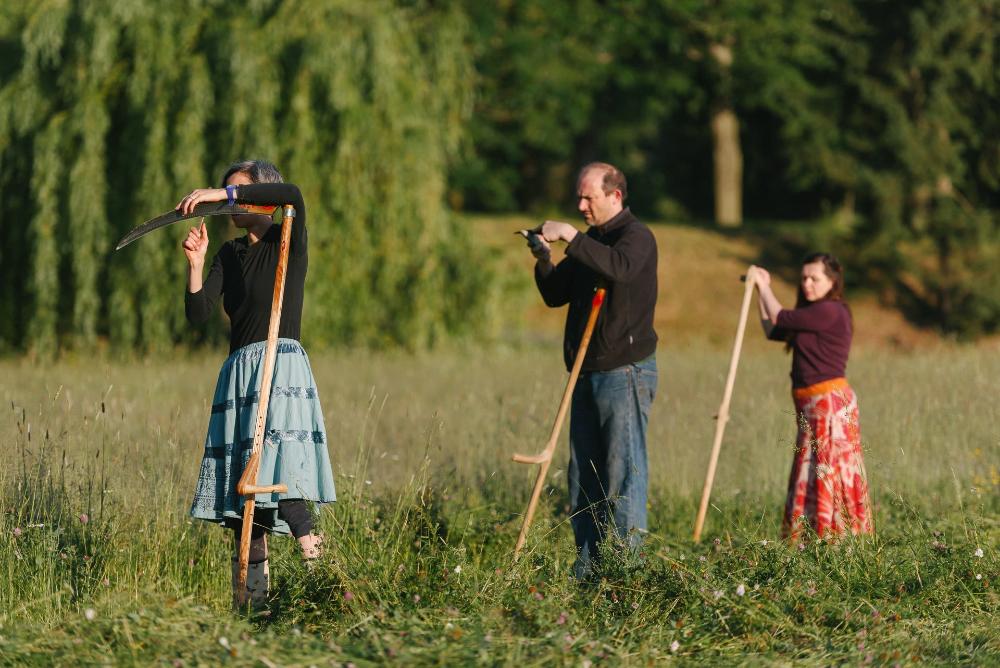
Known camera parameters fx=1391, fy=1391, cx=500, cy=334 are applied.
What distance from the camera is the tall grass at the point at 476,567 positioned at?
4.56m

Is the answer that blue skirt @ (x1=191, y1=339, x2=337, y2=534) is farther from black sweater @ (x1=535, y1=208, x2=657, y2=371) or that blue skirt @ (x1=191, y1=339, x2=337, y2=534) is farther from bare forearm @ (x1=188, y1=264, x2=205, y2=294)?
black sweater @ (x1=535, y1=208, x2=657, y2=371)

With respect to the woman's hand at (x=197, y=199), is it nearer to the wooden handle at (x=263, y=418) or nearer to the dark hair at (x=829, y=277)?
the wooden handle at (x=263, y=418)

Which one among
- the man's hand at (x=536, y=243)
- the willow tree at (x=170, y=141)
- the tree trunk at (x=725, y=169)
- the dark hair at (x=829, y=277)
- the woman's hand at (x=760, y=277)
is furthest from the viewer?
the tree trunk at (x=725, y=169)

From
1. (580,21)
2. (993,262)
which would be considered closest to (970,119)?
(993,262)

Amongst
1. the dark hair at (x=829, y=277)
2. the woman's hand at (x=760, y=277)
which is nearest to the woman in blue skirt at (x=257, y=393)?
the woman's hand at (x=760, y=277)

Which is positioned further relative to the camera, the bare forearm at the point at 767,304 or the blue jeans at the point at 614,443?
the bare forearm at the point at 767,304

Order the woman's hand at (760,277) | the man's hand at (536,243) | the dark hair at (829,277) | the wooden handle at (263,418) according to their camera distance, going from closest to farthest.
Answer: the wooden handle at (263,418), the man's hand at (536,243), the woman's hand at (760,277), the dark hair at (829,277)

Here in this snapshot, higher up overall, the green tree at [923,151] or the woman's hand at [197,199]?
the green tree at [923,151]

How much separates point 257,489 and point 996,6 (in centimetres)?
2632

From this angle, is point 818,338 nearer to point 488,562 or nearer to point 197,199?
point 488,562

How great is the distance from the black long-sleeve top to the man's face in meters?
1.30

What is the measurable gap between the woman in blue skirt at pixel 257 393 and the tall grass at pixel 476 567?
23cm

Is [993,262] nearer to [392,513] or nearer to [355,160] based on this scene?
[355,160]

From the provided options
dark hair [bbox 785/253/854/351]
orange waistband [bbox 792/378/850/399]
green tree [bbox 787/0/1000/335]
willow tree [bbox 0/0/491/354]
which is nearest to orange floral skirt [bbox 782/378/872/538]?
orange waistband [bbox 792/378/850/399]
